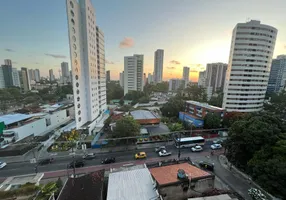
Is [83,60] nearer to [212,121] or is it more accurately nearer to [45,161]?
[45,161]

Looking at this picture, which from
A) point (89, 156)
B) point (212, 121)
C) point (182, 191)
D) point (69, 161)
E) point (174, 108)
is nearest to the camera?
point (182, 191)

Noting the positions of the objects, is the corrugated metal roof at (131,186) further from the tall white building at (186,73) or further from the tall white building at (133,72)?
the tall white building at (186,73)

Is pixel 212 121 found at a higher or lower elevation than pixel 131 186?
higher

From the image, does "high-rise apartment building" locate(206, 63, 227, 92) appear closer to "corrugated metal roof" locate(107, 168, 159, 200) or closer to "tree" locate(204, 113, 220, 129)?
"tree" locate(204, 113, 220, 129)

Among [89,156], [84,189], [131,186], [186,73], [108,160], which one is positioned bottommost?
[89,156]

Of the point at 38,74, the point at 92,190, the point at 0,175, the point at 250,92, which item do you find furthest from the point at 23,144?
the point at 38,74

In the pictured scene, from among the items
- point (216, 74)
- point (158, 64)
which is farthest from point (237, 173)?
point (158, 64)
